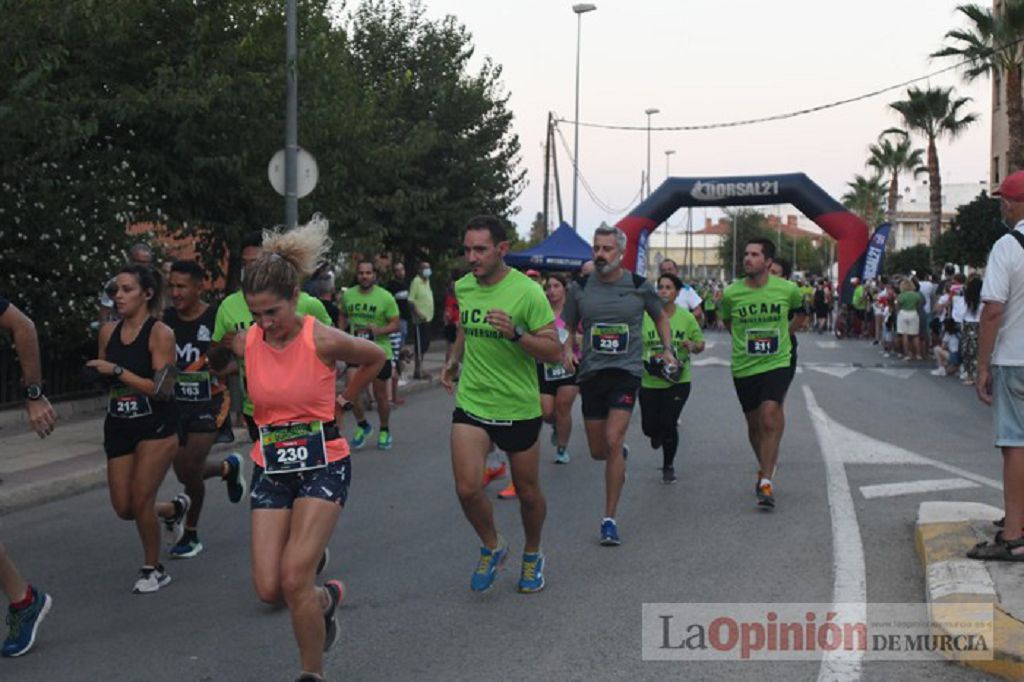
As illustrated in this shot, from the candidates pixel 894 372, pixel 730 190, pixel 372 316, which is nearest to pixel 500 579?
A: pixel 372 316

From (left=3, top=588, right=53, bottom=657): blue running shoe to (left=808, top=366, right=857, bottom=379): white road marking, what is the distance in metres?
18.6

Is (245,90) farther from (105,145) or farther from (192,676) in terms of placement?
(192,676)

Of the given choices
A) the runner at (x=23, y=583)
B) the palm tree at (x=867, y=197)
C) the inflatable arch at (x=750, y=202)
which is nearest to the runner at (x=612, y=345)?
the runner at (x=23, y=583)

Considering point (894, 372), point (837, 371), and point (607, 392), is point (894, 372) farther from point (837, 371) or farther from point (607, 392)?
point (607, 392)

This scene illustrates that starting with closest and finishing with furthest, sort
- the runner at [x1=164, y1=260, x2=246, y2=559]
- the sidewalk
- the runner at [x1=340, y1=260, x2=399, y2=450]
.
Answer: the runner at [x1=164, y1=260, x2=246, y2=559], the sidewalk, the runner at [x1=340, y1=260, x2=399, y2=450]

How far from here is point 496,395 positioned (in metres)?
6.55

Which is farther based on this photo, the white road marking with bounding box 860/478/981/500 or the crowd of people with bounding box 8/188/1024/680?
the white road marking with bounding box 860/478/981/500

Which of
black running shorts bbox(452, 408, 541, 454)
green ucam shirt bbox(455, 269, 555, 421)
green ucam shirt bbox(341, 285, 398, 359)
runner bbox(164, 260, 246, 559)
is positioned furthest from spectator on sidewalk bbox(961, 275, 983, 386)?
runner bbox(164, 260, 246, 559)

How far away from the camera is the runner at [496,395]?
6.48 meters

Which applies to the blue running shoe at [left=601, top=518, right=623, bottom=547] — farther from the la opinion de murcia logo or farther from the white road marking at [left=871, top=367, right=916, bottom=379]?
the la opinion de murcia logo

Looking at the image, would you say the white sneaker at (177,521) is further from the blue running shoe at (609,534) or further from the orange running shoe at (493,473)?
the orange running shoe at (493,473)

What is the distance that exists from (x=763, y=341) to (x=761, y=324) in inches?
5.2

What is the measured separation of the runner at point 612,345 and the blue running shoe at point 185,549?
2.59m

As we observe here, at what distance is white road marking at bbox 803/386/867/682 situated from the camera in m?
5.26
